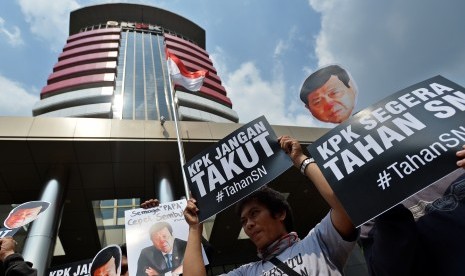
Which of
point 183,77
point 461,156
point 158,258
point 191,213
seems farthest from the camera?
point 183,77

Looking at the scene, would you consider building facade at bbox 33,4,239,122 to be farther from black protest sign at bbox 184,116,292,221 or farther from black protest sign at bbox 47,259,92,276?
black protest sign at bbox 184,116,292,221

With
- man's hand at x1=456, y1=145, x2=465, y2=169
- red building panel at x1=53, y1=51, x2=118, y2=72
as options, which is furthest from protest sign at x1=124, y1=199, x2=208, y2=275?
red building panel at x1=53, y1=51, x2=118, y2=72

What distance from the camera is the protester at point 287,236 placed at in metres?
1.74

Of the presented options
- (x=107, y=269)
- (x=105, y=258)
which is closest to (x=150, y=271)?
(x=107, y=269)

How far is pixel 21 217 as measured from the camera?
13.7 ft

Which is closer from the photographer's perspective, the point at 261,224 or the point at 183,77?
the point at 261,224

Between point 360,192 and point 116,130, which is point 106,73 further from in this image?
point 360,192

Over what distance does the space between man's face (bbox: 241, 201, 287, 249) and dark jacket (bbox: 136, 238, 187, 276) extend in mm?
2180

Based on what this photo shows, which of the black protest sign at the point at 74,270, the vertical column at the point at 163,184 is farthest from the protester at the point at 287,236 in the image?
the vertical column at the point at 163,184

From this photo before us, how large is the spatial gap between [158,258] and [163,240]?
0.27 m

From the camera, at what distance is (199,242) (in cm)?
215

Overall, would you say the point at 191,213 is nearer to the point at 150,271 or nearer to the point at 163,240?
the point at 150,271

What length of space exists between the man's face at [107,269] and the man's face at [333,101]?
3524 millimetres

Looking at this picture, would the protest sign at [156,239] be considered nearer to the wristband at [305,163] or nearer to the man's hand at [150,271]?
the man's hand at [150,271]
